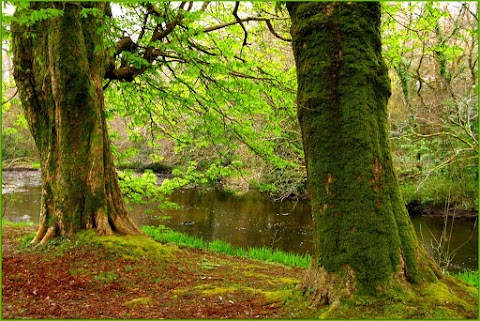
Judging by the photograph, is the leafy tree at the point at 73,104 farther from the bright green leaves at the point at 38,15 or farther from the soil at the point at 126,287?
the bright green leaves at the point at 38,15

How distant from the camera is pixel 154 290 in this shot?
4.27 metres

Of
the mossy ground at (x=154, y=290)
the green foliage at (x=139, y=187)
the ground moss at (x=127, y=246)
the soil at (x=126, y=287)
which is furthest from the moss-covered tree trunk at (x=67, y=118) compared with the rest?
the green foliage at (x=139, y=187)

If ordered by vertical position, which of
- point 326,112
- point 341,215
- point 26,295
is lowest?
point 26,295

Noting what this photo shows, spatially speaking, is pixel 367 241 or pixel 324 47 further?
pixel 324 47

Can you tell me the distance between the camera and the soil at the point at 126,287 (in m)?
3.34

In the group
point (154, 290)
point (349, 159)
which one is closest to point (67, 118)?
point (154, 290)

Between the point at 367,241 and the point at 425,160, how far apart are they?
15480mm

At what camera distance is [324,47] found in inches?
126

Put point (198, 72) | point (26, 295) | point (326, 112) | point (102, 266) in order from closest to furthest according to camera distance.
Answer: point (326, 112) → point (26, 295) → point (102, 266) → point (198, 72)

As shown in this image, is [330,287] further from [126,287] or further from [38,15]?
[38,15]

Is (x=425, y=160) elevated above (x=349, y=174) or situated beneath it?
elevated above

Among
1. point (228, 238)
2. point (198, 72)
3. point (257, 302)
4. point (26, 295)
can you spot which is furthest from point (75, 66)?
point (228, 238)

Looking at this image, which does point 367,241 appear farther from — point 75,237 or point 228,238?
point 228,238

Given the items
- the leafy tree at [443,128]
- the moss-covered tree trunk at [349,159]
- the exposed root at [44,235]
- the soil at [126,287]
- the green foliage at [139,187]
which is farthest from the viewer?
the leafy tree at [443,128]
